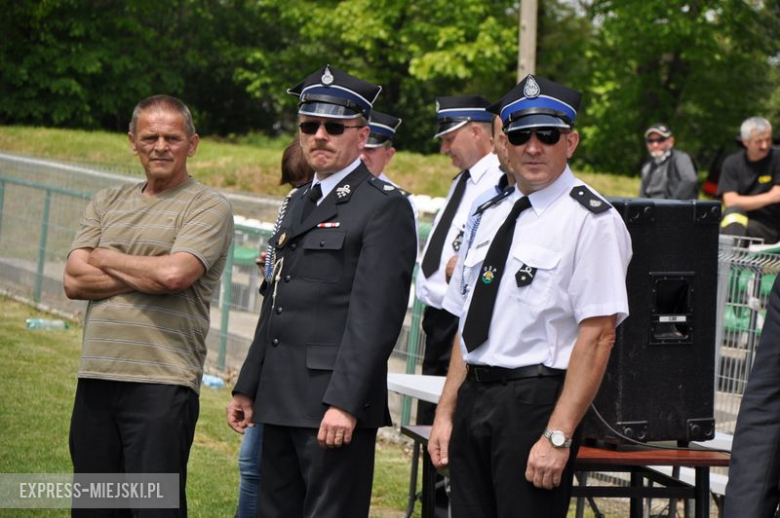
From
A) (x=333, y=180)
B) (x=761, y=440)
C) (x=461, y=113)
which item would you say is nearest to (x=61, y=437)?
(x=461, y=113)

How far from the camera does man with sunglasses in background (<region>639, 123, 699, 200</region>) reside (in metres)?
12.0

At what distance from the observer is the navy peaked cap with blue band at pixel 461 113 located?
6984 mm

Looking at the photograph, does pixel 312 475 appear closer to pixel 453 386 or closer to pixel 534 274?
pixel 453 386

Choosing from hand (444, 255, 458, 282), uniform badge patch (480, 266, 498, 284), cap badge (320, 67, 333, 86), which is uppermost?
cap badge (320, 67, 333, 86)

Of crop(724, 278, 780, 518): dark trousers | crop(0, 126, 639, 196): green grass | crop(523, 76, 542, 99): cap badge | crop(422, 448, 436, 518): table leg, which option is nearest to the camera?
crop(724, 278, 780, 518): dark trousers

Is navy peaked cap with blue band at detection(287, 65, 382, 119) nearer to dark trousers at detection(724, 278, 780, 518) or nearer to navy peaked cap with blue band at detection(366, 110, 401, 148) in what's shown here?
dark trousers at detection(724, 278, 780, 518)

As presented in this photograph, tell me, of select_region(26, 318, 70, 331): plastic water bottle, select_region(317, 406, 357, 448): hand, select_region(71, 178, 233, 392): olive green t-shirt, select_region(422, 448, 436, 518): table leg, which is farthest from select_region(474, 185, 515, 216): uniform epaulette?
select_region(26, 318, 70, 331): plastic water bottle

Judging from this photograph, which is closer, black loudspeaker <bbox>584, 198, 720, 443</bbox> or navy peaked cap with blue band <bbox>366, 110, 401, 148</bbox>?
black loudspeaker <bbox>584, 198, 720, 443</bbox>

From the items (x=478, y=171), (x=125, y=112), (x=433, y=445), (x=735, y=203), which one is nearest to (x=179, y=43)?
(x=125, y=112)

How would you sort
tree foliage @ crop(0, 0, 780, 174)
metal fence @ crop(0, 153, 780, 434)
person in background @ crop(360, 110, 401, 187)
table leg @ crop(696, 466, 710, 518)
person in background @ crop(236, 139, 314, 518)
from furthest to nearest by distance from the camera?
1. tree foliage @ crop(0, 0, 780, 174)
2. metal fence @ crop(0, 153, 780, 434)
3. person in background @ crop(360, 110, 401, 187)
4. person in background @ crop(236, 139, 314, 518)
5. table leg @ crop(696, 466, 710, 518)

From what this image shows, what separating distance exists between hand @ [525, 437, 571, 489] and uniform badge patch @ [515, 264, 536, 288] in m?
0.52

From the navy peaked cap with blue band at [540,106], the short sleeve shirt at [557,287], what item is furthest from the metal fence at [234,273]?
the short sleeve shirt at [557,287]

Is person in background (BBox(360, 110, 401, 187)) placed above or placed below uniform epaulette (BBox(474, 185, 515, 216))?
above

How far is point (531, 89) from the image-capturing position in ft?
13.9
